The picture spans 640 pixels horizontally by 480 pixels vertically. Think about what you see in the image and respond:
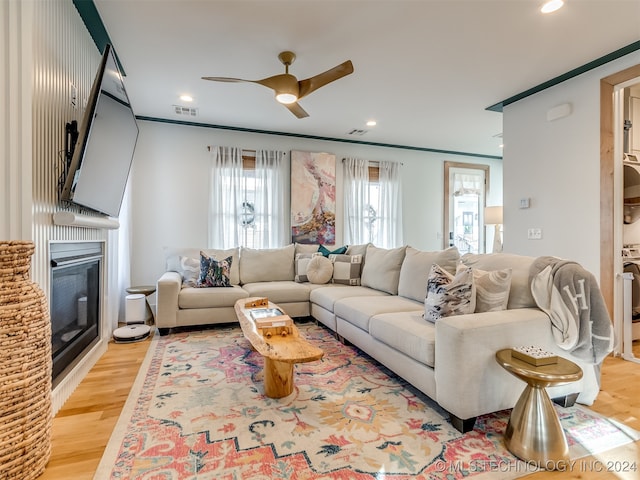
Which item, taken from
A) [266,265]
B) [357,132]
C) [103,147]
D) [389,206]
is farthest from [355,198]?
[103,147]

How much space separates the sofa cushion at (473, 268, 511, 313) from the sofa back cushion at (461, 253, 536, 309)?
6cm

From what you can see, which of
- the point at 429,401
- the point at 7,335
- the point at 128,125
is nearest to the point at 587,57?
the point at 429,401

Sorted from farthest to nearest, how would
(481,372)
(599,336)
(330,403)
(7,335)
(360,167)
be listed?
1. (360,167)
2. (330,403)
3. (599,336)
4. (481,372)
5. (7,335)

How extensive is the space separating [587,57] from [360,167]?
3.14 metres

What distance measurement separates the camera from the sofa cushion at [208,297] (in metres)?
3.57

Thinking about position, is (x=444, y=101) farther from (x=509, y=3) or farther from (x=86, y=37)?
(x=86, y=37)

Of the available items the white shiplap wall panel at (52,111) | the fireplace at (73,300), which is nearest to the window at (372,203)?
the fireplace at (73,300)

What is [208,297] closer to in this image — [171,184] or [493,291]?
[171,184]

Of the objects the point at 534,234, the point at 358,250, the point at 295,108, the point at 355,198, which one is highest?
the point at 295,108

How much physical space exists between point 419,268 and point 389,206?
291 cm

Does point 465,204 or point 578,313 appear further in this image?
point 465,204

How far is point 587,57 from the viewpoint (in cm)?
297

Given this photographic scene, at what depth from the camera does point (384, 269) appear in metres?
3.53

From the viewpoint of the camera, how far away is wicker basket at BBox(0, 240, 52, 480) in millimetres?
1356
